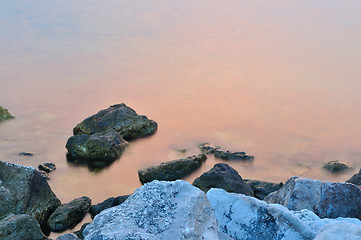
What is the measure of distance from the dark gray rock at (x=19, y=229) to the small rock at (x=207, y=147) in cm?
372

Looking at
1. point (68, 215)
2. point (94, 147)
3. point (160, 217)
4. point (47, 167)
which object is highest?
point (160, 217)

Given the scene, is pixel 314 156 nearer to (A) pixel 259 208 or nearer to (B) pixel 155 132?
(B) pixel 155 132

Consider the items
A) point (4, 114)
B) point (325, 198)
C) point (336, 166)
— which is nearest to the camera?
point (325, 198)

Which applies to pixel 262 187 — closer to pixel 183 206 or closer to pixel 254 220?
pixel 254 220

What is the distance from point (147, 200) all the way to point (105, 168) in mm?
4186

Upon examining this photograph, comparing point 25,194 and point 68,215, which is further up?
point 25,194

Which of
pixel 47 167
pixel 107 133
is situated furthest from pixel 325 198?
pixel 47 167

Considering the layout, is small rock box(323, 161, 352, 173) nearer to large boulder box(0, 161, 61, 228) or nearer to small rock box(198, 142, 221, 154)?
small rock box(198, 142, 221, 154)

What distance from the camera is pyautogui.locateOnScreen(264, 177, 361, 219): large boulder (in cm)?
482

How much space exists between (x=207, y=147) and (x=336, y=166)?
2.10 meters

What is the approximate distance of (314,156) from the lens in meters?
8.31

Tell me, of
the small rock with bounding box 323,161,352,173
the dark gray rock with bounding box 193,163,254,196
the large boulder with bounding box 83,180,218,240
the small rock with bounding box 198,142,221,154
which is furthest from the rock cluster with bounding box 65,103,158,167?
the large boulder with bounding box 83,180,218,240

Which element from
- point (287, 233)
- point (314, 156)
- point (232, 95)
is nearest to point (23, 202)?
point (287, 233)

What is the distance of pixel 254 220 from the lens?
418 centimetres
